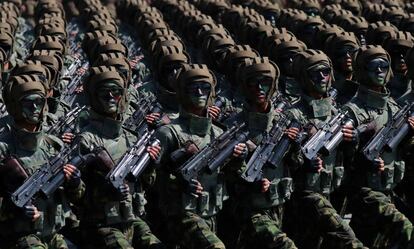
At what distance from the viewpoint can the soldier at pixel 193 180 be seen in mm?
14773

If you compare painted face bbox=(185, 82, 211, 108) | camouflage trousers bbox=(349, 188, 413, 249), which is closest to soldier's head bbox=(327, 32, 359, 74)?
camouflage trousers bbox=(349, 188, 413, 249)

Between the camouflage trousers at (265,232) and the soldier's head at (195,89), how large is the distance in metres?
1.46

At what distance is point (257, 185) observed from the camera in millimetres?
15281

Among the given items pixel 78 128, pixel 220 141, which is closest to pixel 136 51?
pixel 78 128

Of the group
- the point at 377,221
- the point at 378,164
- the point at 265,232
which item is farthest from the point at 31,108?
the point at 377,221

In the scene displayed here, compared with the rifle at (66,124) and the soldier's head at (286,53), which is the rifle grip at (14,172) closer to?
the rifle at (66,124)

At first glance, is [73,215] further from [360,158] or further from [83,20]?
[83,20]

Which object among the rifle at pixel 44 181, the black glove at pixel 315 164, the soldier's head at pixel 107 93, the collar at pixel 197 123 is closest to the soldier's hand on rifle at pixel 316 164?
the black glove at pixel 315 164

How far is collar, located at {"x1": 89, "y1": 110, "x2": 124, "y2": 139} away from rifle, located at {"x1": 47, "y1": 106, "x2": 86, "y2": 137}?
120cm

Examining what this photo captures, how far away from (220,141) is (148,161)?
2.93ft

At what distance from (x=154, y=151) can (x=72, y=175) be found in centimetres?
104

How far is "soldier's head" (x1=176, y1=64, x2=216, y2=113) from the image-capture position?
14977 mm

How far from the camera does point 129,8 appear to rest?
27.3m

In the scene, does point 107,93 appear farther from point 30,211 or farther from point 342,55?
point 342,55
